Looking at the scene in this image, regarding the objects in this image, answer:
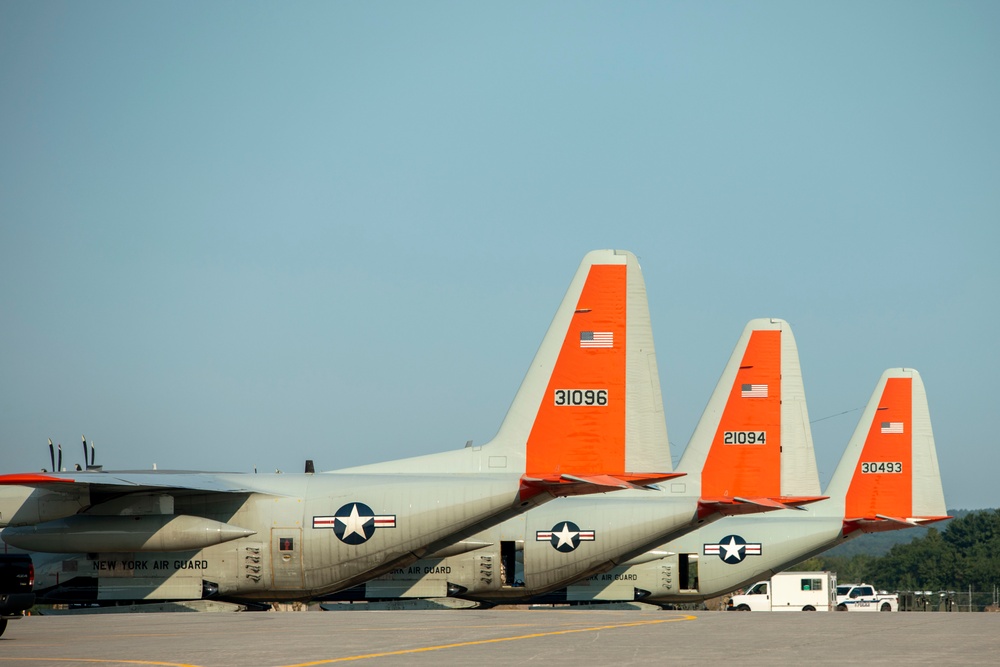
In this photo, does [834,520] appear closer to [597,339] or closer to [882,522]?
[882,522]

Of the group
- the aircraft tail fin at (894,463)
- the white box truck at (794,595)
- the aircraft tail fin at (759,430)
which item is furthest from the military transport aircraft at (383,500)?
the white box truck at (794,595)

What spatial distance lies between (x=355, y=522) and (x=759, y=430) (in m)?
14.6

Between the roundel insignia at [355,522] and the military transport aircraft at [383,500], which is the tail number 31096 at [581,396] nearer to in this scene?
the military transport aircraft at [383,500]

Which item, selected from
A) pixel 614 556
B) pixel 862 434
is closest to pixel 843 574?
pixel 862 434

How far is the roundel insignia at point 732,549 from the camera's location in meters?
39.2

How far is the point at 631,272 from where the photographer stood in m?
29.7

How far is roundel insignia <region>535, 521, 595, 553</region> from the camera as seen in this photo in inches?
1330

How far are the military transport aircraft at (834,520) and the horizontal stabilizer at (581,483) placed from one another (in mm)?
9099

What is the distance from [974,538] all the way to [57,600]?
131 metres

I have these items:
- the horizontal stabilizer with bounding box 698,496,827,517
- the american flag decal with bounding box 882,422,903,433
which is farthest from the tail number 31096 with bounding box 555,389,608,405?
the american flag decal with bounding box 882,422,903,433

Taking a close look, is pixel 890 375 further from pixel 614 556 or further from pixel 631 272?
pixel 631 272

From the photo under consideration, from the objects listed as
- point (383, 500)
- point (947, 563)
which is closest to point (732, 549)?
point (383, 500)

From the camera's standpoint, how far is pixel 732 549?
39.3 m

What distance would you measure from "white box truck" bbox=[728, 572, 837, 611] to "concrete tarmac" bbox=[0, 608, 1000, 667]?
2550 centimetres
